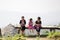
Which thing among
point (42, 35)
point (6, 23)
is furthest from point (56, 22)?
point (6, 23)

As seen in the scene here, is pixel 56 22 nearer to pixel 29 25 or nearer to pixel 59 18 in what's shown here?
pixel 59 18

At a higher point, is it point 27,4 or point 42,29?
point 27,4

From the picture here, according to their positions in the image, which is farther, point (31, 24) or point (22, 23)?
point (31, 24)

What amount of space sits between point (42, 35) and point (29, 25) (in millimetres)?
662

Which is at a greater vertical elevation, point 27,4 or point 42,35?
point 27,4

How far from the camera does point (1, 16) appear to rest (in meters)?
12.4

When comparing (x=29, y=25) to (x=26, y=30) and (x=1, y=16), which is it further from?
(x=1, y=16)

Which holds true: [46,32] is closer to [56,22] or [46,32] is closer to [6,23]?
[56,22]

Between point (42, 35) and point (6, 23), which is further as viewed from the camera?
point (6, 23)

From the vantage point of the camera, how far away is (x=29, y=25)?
11461 millimetres

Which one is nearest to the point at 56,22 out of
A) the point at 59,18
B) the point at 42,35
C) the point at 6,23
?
the point at 59,18

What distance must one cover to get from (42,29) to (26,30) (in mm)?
713

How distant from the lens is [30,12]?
1265 cm

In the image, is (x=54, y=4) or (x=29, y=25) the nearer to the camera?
(x=29, y=25)
